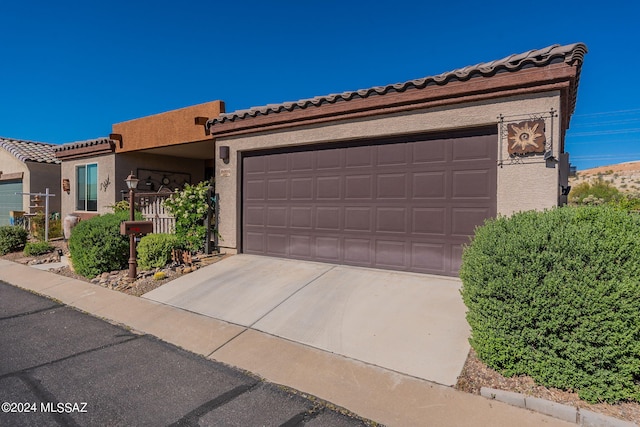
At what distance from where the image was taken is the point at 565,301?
3000 mm

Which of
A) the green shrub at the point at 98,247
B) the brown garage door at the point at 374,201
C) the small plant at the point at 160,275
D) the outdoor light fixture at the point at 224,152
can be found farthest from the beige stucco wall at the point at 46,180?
the brown garage door at the point at 374,201

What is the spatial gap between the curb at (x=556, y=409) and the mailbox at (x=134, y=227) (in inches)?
264

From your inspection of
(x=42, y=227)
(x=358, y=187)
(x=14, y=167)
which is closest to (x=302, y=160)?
(x=358, y=187)

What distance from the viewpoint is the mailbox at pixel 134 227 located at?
7.01 meters

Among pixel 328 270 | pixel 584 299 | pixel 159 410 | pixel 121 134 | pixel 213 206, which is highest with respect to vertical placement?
pixel 121 134

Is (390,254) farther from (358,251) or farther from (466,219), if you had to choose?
(466,219)

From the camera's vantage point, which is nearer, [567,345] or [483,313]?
[567,345]

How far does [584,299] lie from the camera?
9.60ft

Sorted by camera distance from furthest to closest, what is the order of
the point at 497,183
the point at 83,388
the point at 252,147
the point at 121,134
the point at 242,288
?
the point at 121,134
the point at 252,147
the point at 242,288
the point at 497,183
the point at 83,388

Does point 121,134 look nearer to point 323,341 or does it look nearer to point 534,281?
point 323,341

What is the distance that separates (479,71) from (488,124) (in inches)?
33.6

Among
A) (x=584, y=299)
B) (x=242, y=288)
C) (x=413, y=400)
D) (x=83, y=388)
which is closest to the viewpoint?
(x=584, y=299)

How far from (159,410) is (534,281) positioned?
11.5 ft

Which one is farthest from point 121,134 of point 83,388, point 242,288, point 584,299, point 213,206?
point 584,299
